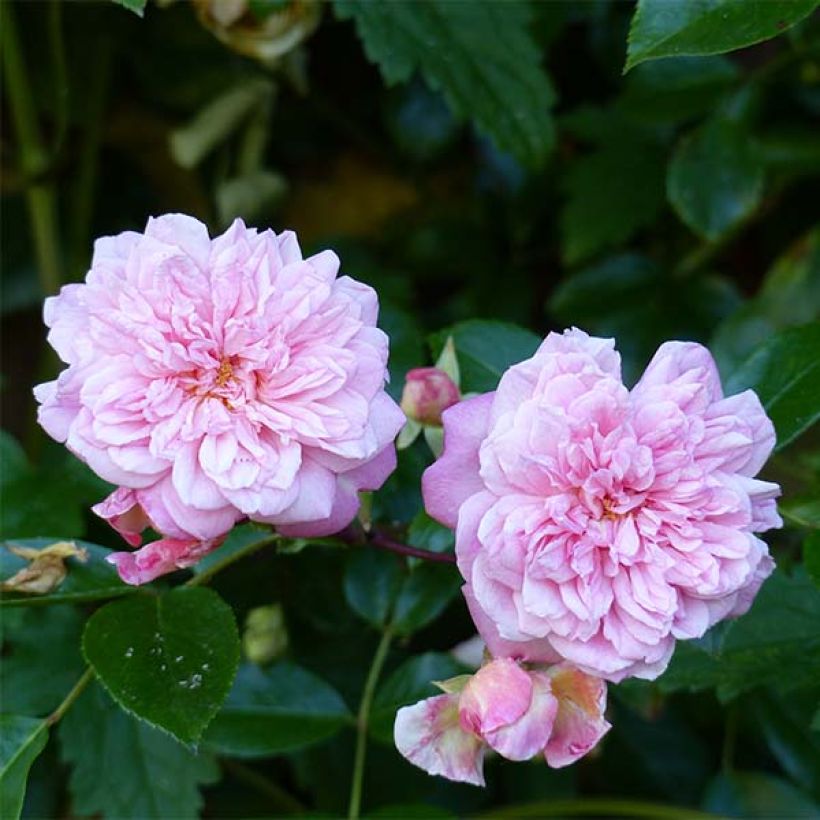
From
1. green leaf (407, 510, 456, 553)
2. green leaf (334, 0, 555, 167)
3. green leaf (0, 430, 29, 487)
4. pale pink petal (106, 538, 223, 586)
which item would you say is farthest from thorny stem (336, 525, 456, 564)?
green leaf (334, 0, 555, 167)

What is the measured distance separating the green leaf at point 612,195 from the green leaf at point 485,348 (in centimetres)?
47

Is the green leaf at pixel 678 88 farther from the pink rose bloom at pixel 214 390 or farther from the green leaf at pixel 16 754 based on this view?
the green leaf at pixel 16 754

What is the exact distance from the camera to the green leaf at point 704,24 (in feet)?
2.47

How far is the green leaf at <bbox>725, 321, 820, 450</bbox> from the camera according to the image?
83 centimetres

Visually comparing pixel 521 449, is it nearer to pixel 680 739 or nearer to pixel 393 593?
pixel 393 593

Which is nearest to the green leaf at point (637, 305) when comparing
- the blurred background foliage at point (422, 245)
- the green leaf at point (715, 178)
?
the blurred background foliage at point (422, 245)

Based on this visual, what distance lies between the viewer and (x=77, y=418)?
0.68 meters

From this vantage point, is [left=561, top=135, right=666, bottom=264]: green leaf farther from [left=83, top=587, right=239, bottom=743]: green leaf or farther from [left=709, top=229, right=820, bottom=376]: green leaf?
[left=83, top=587, right=239, bottom=743]: green leaf

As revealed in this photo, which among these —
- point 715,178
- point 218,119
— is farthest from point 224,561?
point 218,119

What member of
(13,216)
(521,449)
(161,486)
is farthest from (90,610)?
(13,216)

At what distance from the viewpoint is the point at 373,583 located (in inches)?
38.5

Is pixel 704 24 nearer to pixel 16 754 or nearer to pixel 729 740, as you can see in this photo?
pixel 16 754

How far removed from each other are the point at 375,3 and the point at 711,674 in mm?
595

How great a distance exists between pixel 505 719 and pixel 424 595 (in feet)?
0.94
